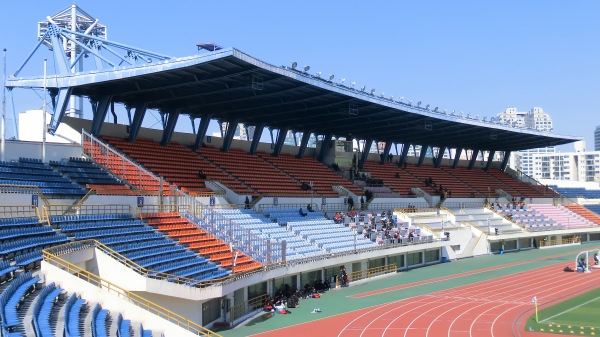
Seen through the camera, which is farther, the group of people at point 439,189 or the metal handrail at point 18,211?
the group of people at point 439,189

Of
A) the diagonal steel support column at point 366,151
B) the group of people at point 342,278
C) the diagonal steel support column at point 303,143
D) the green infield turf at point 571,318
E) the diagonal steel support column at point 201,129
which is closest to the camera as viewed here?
the green infield turf at point 571,318

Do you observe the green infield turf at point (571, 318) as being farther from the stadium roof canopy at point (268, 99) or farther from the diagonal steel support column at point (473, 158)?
the diagonal steel support column at point (473, 158)

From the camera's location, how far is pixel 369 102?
3969 cm

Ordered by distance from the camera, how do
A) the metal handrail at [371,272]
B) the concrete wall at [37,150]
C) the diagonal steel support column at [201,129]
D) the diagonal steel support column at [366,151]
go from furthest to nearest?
the diagonal steel support column at [366,151], the diagonal steel support column at [201,129], the metal handrail at [371,272], the concrete wall at [37,150]

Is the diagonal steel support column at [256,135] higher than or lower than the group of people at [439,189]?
higher

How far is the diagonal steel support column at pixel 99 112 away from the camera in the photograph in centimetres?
3381

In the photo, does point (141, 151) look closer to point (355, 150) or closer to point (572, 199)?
point (355, 150)

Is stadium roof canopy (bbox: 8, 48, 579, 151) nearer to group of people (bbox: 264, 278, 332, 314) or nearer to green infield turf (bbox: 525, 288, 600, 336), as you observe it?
group of people (bbox: 264, 278, 332, 314)

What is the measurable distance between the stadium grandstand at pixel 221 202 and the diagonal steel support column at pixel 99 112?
0.09 m

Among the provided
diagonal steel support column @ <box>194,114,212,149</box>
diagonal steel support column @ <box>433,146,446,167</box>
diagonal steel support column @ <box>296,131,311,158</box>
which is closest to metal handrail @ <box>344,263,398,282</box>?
diagonal steel support column @ <box>194,114,212,149</box>

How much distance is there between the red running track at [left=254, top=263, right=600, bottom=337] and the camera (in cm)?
2186

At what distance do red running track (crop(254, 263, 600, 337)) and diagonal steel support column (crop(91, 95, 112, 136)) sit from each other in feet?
57.0

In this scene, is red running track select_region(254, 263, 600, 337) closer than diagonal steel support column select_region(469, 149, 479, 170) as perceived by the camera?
Yes

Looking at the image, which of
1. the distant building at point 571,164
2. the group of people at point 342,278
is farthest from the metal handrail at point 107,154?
the distant building at point 571,164
